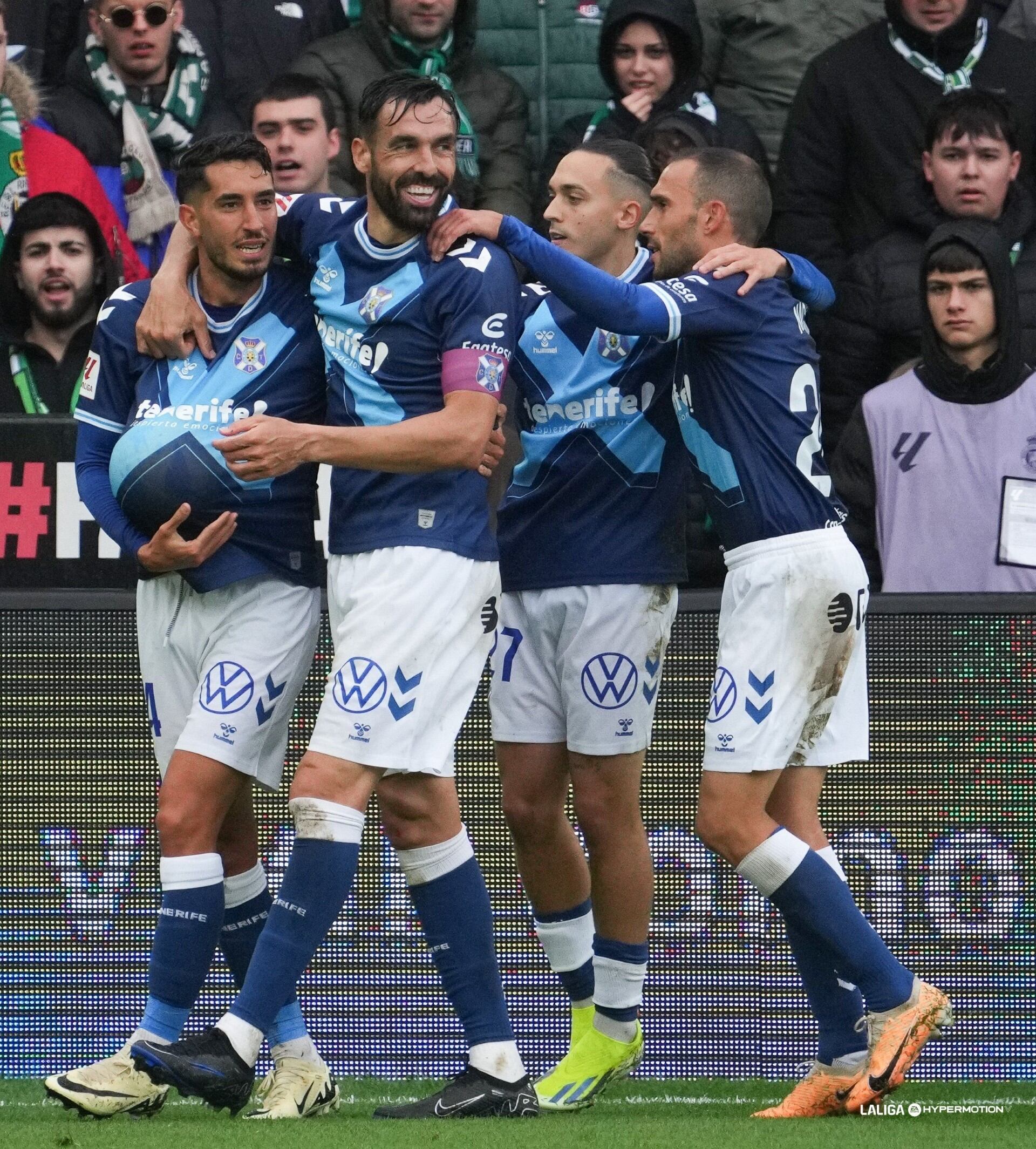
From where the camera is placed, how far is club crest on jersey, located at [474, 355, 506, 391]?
4.80 meters

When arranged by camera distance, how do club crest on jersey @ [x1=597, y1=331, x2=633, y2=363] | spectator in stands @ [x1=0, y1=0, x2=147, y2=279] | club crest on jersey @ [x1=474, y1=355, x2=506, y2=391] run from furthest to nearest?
1. spectator in stands @ [x1=0, y1=0, x2=147, y2=279]
2. club crest on jersey @ [x1=597, y1=331, x2=633, y2=363]
3. club crest on jersey @ [x1=474, y1=355, x2=506, y2=391]

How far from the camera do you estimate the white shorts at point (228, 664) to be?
493 centimetres

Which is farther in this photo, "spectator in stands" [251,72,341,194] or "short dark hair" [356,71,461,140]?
"spectator in stands" [251,72,341,194]

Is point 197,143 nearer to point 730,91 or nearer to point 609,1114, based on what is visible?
point 609,1114

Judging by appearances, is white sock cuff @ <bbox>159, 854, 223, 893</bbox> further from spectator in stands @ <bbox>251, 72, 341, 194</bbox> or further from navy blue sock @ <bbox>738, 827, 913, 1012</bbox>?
spectator in stands @ <bbox>251, 72, 341, 194</bbox>

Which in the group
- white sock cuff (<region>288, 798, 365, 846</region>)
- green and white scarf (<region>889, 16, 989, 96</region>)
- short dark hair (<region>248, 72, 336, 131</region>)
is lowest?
white sock cuff (<region>288, 798, 365, 846</region>)

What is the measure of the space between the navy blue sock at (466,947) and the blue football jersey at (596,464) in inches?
35.8

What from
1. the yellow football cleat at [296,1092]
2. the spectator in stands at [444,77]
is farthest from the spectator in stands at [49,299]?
the yellow football cleat at [296,1092]

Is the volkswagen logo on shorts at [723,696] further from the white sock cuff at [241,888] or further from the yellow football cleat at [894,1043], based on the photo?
the white sock cuff at [241,888]

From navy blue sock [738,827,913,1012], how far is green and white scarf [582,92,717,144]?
3687mm

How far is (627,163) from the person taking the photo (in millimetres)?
5535

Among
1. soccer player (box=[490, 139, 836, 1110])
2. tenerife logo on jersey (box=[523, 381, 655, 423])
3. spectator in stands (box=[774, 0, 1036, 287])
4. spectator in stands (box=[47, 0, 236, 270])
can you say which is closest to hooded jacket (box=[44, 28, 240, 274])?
spectator in stands (box=[47, 0, 236, 270])

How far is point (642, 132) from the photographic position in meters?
7.54

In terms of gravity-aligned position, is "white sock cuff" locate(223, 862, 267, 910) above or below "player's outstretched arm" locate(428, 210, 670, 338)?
below
